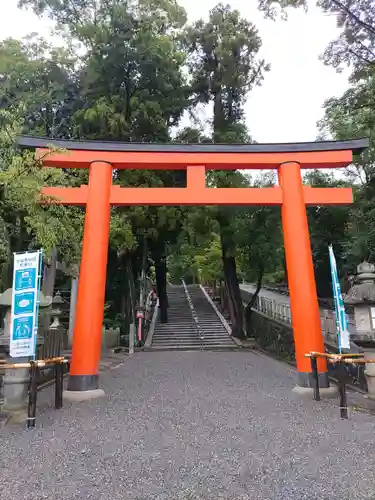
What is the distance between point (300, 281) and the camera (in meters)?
7.48

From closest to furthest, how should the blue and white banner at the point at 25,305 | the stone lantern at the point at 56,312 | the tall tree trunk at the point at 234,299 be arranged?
the blue and white banner at the point at 25,305, the stone lantern at the point at 56,312, the tall tree trunk at the point at 234,299

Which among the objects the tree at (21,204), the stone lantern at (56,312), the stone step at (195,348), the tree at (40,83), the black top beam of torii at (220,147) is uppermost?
the tree at (40,83)

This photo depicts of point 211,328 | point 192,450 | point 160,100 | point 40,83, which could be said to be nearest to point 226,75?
point 160,100

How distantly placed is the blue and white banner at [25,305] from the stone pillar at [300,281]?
4.91 m

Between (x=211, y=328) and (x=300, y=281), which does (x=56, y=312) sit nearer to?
(x=300, y=281)

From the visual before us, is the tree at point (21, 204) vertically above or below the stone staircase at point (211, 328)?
above

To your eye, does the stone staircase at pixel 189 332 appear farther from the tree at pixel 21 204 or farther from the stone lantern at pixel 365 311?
the stone lantern at pixel 365 311

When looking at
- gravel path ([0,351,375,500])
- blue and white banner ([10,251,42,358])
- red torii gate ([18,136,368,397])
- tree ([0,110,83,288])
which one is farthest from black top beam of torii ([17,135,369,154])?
gravel path ([0,351,375,500])

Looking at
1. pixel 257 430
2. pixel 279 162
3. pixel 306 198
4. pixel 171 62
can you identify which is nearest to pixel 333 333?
pixel 306 198

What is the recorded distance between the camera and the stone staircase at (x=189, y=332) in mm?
15531

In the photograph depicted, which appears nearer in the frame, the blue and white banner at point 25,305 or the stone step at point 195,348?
the blue and white banner at point 25,305

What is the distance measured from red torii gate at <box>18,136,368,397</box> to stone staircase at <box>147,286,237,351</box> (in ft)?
27.7

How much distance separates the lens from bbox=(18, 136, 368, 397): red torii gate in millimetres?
7330

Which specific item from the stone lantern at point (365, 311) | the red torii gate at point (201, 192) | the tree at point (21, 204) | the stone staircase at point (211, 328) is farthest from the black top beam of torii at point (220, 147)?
the stone staircase at point (211, 328)
